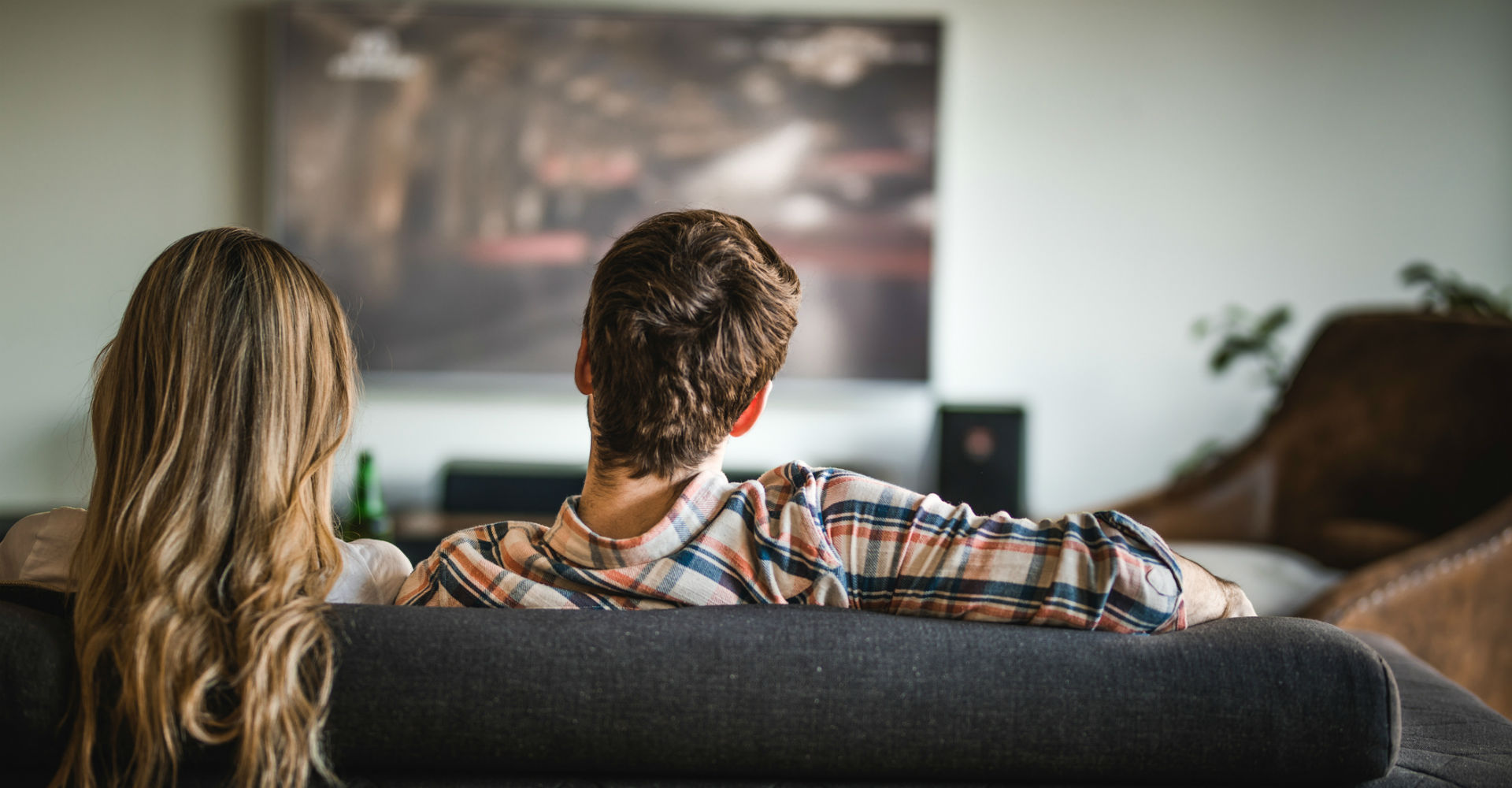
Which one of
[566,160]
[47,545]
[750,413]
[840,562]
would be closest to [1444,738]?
[840,562]

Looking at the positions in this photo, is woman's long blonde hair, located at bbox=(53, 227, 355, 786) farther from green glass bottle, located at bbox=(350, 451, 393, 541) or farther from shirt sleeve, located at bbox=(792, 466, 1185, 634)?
green glass bottle, located at bbox=(350, 451, 393, 541)

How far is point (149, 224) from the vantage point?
135 inches

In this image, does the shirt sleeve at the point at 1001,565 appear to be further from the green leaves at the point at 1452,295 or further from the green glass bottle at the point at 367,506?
the green leaves at the point at 1452,295

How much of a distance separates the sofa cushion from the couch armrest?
1.35 m

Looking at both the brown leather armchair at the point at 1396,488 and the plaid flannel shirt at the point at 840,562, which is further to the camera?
the brown leather armchair at the point at 1396,488

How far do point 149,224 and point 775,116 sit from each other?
2171 mm

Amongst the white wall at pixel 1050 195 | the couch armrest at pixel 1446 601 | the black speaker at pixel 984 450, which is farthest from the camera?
the white wall at pixel 1050 195

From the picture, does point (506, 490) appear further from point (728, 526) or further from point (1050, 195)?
point (728, 526)

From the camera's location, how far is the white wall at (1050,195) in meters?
3.40

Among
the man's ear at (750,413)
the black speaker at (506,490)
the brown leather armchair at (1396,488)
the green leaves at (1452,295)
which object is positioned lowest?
the black speaker at (506,490)

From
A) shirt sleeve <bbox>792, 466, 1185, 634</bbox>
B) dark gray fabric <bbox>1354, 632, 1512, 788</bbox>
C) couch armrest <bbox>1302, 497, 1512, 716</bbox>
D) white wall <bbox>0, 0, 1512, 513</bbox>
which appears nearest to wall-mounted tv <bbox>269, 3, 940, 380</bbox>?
white wall <bbox>0, 0, 1512, 513</bbox>

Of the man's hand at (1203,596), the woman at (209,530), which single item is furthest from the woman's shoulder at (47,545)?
the man's hand at (1203,596)

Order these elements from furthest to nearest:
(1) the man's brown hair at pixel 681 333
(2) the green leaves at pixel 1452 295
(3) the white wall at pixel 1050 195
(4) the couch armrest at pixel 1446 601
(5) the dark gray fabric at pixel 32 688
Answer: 1. (3) the white wall at pixel 1050 195
2. (2) the green leaves at pixel 1452 295
3. (4) the couch armrest at pixel 1446 601
4. (1) the man's brown hair at pixel 681 333
5. (5) the dark gray fabric at pixel 32 688

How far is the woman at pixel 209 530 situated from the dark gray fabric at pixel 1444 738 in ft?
2.81
